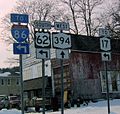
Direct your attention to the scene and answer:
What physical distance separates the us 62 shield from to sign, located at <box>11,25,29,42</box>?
1049mm

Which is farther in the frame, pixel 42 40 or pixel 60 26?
pixel 60 26

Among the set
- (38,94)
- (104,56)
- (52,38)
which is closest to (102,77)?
(38,94)

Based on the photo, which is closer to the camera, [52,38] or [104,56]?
[52,38]

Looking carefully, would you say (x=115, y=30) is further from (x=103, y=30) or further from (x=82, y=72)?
(x=103, y=30)

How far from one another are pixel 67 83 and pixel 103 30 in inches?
768

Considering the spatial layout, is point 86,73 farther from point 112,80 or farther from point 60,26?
point 60,26

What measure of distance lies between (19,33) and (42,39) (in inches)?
54.8

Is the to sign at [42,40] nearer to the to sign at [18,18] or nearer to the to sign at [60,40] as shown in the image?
the to sign at [60,40]

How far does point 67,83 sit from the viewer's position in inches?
1425

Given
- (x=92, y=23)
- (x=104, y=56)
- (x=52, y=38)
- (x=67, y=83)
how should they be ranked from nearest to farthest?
(x=52, y=38), (x=104, y=56), (x=67, y=83), (x=92, y=23)

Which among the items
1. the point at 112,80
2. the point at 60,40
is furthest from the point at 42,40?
the point at 112,80

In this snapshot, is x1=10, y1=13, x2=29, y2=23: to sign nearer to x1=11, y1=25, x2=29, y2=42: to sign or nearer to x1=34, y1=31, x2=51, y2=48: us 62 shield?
x1=11, y1=25, x2=29, y2=42: to sign

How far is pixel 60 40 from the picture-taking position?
48.1 feet

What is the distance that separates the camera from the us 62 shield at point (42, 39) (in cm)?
1391
